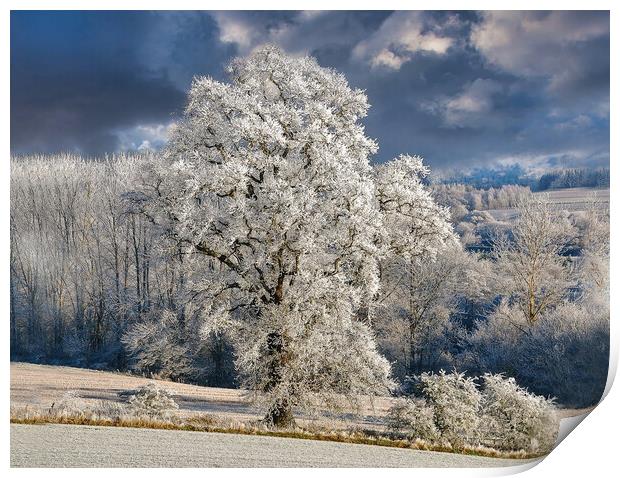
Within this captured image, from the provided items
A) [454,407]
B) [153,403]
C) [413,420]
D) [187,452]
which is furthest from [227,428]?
[454,407]

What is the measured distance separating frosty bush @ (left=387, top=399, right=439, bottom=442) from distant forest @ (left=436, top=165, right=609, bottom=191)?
395 centimetres

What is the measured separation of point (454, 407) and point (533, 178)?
4139 millimetres

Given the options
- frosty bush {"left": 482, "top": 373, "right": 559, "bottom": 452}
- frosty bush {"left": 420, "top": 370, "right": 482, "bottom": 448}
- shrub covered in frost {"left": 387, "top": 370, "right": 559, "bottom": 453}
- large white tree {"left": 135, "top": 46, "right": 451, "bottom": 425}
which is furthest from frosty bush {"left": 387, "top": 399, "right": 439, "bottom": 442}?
frosty bush {"left": 482, "top": 373, "right": 559, "bottom": 452}

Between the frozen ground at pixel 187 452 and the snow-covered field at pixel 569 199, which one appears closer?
the frozen ground at pixel 187 452

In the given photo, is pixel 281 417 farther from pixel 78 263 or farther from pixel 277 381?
pixel 78 263

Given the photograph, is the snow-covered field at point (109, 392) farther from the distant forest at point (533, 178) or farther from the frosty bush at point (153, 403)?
the distant forest at point (533, 178)

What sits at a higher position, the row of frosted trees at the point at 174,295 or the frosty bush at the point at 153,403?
the row of frosted trees at the point at 174,295

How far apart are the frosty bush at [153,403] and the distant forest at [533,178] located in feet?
19.5

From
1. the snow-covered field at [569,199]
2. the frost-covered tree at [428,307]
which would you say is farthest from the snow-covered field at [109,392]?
the snow-covered field at [569,199]

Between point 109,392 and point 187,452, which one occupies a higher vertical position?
point 109,392

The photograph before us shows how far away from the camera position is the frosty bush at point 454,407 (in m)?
9.16

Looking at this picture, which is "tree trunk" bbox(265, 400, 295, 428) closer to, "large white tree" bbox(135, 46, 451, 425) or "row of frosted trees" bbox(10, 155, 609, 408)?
"large white tree" bbox(135, 46, 451, 425)

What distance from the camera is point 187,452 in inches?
336
